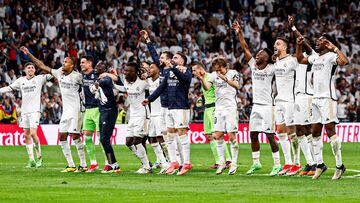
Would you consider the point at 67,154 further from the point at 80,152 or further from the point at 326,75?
the point at 326,75

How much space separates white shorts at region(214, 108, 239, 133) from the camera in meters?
23.9

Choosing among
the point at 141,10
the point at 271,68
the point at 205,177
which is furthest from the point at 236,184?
the point at 141,10

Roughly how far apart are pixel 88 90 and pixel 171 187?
6.22m

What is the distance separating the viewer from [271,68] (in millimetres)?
23156

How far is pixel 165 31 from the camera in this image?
1933 inches

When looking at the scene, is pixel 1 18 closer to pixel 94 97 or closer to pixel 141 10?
pixel 141 10

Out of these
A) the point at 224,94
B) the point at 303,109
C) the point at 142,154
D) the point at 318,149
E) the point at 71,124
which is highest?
the point at 224,94

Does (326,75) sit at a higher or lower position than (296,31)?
lower

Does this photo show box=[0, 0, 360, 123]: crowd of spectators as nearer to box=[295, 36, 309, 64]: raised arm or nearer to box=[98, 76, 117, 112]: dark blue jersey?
box=[98, 76, 117, 112]: dark blue jersey

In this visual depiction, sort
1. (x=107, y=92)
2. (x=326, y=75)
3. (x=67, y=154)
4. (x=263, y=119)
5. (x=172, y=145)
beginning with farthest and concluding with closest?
(x=67, y=154)
(x=107, y=92)
(x=172, y=145)
(x=263, y=119)
(x=326, y=75)

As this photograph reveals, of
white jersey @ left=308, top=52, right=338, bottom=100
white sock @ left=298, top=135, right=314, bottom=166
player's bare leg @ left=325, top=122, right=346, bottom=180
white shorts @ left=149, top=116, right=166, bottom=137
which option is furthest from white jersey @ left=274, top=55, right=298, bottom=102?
white shorts @ left=149, top=116, right=166, bottom=137

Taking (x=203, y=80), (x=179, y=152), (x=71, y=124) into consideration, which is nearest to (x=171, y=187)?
(x=203, y=80)

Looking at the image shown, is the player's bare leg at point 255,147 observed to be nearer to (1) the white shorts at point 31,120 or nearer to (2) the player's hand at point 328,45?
(2) the player's hand at point 328,45

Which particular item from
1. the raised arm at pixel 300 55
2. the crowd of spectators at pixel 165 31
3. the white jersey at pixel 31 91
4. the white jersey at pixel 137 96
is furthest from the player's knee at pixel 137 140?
the crowd of spectators at pixel 165 31
